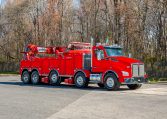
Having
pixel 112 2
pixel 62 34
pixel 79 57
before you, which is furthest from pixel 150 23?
pixel 79 57

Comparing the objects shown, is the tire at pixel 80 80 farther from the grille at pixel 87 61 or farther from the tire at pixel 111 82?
the tire at pixel 111 82

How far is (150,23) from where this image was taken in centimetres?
4838

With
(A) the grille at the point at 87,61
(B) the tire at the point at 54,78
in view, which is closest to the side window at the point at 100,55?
(A) the grille at the point at 87,61

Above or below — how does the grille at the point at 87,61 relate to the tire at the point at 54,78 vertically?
above

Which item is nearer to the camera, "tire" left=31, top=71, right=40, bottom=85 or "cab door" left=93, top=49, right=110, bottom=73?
"cab door" left=93, top=49, right=110, bottom=73

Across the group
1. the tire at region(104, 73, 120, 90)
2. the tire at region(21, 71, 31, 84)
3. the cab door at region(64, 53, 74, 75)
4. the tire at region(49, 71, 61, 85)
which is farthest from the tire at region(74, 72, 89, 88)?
the tire at region(21, 71, 31, 84)

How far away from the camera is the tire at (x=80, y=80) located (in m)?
25.1

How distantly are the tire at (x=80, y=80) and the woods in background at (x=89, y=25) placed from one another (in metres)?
17.8

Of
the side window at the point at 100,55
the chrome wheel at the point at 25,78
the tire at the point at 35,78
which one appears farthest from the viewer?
the chrome wheel at the point at 25,78

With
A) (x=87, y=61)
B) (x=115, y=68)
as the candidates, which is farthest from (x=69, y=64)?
(x=115, y=68)

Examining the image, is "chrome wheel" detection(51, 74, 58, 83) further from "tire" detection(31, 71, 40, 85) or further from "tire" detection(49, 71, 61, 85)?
"tire" detection(31, 71, 40, 85)

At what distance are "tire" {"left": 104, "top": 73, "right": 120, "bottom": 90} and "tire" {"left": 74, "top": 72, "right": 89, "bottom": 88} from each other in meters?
1.72

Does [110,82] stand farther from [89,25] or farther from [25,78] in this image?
[89,25]

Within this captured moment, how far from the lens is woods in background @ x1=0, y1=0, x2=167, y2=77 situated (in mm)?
47022
